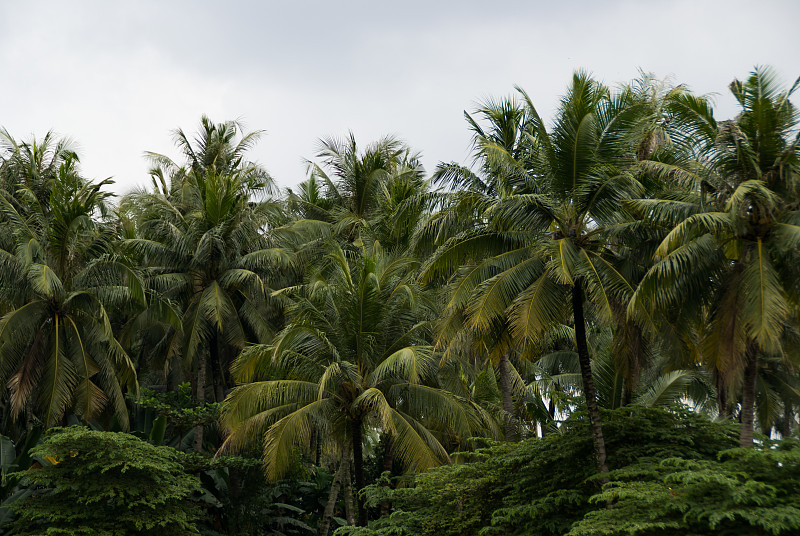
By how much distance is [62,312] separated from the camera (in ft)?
62.4

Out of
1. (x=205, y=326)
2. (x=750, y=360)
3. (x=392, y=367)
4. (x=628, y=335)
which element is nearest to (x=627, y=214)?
(x=628, y=335)

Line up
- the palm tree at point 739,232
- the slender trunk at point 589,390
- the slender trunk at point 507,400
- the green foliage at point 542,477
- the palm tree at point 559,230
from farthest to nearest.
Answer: the slender trunk at point 507,400 < the palm tree at point 559,230 < the slender trunk at point 589,390 < the green foliage at point 542,477 < the palm tree at point 739,232

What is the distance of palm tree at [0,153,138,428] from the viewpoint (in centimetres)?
1823

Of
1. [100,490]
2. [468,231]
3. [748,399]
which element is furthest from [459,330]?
[100,490]

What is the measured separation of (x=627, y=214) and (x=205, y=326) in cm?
1283

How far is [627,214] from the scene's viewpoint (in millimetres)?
14289

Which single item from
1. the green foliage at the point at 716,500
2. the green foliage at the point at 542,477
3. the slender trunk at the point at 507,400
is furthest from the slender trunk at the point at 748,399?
the slender trunk at the point at 507,400

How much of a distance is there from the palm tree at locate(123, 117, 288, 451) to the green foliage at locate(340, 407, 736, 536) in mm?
7979

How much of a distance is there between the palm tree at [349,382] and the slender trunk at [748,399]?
5.64 m

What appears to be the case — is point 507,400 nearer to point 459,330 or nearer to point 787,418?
point 459,330

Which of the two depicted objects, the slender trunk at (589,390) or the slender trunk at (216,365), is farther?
the slender trunk at (216,365)

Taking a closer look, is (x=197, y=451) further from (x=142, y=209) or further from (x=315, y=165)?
(x=315, y=165)

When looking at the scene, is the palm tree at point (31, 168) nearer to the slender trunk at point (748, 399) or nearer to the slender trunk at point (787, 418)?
the slender trunk at point (748, 399)

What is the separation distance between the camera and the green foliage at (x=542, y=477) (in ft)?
42.3
